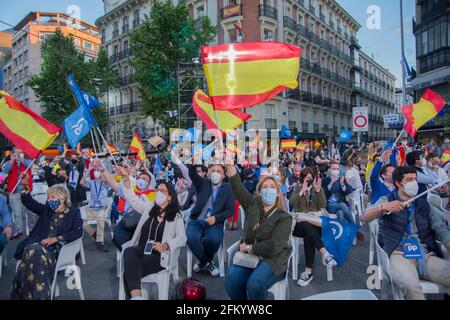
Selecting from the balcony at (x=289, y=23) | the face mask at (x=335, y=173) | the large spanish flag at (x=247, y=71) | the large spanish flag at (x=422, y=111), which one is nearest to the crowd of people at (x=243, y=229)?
the face mask at (x=335, y=173)

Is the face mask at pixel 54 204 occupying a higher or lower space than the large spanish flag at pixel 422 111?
lower

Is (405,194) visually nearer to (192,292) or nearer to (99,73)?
(192,292)

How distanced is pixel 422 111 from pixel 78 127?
6804mm

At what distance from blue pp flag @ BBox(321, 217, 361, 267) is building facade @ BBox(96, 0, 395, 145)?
878 inches

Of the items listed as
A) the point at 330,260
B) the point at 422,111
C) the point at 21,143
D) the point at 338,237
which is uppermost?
the point at 422,111

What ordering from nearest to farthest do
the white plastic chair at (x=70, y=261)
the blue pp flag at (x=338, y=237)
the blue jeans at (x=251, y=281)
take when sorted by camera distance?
1. the blue jeans at (x=251, y=281)
2. the white plastic chair at (x=70, y=261)
3. the blue pp flag at (x=338, y=237)

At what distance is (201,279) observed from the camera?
16.9 feet

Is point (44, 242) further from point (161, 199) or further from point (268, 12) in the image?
point (268, 12)

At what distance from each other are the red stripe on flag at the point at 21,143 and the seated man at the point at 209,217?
2450mm

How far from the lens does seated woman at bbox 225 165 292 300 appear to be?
3.54m

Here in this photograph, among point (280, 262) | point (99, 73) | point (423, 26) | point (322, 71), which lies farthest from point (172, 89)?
point (322, 71)

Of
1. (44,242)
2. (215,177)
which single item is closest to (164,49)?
(215,177)

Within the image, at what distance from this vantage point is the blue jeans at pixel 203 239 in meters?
5.18

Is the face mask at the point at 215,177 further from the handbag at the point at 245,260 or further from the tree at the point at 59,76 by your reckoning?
the tree at the point at 59,76
